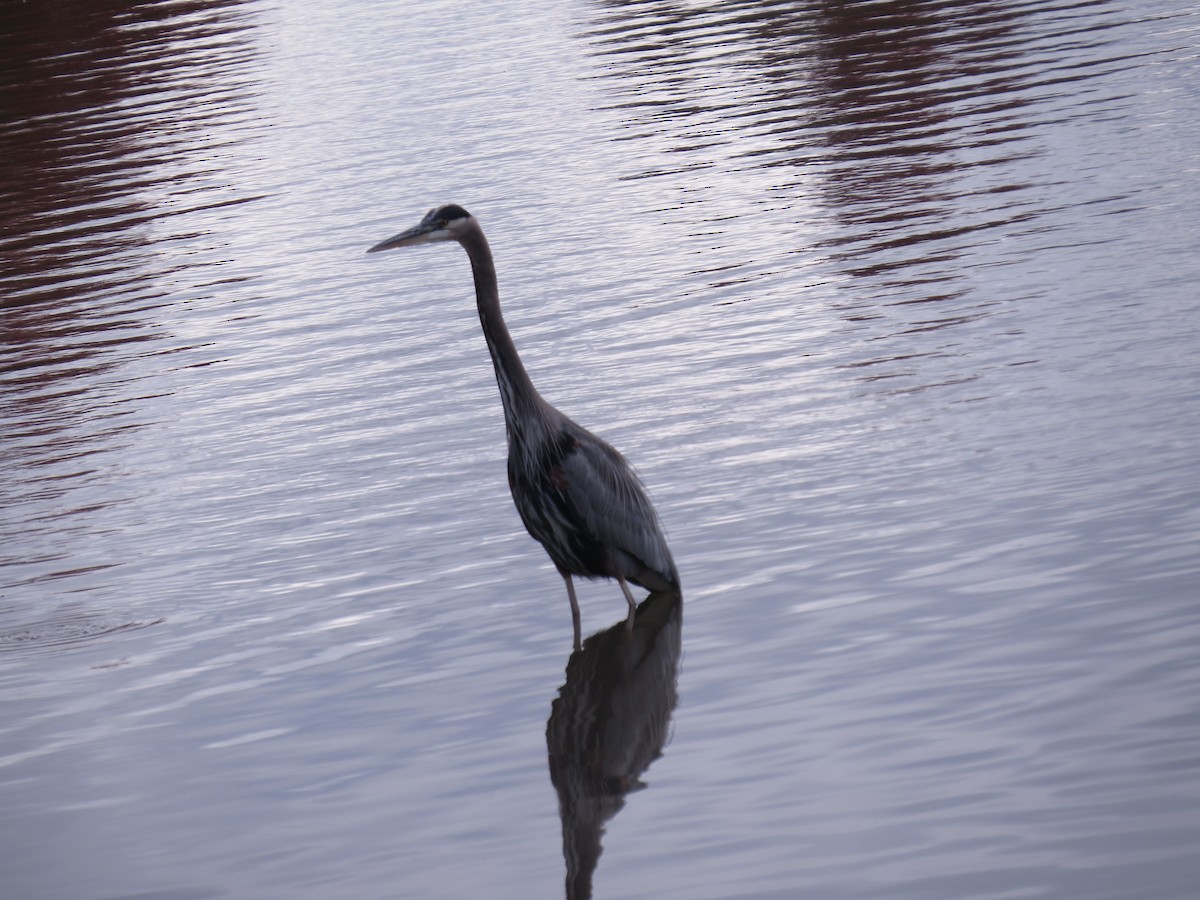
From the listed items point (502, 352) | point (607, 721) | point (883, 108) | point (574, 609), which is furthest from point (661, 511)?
point (883, 108)

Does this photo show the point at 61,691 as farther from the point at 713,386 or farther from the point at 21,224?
the point at 21,224

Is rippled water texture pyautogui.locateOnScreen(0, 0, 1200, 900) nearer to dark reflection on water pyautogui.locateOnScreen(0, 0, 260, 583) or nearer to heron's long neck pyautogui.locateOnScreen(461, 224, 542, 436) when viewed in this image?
dark reflection on water pyautogui.locateOnScreen(0, 0, 260, 583)

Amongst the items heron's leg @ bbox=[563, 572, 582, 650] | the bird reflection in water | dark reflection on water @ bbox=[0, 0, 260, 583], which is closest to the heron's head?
heron's leg @ bbox=[563, 572, 582, 650]

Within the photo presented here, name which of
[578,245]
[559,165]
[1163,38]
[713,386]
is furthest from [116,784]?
[1163,38]

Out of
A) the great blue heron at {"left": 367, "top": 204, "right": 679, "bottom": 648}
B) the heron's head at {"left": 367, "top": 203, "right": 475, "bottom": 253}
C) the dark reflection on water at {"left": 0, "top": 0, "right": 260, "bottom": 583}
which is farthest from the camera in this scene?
the dark reflection on water at {"left": 0, "top": 0, "right": 260, "bottom": 583}

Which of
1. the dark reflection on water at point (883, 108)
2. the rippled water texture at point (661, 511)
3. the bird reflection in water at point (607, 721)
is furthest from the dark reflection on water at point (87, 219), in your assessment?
the dark reflection on water at point (883, 108)

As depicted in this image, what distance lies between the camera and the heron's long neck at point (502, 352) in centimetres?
671

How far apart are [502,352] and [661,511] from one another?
5.22ft

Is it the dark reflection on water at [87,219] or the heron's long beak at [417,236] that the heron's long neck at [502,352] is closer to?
the heron's long beak at [417,236]

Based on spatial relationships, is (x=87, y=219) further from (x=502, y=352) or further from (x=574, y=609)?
(x=574, y=609)

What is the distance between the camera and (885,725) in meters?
5.73

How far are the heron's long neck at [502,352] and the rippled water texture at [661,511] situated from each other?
1026 mm

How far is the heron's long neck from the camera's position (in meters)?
6.71

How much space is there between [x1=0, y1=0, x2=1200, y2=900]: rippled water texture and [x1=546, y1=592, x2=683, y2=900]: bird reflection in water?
2 centimetres
